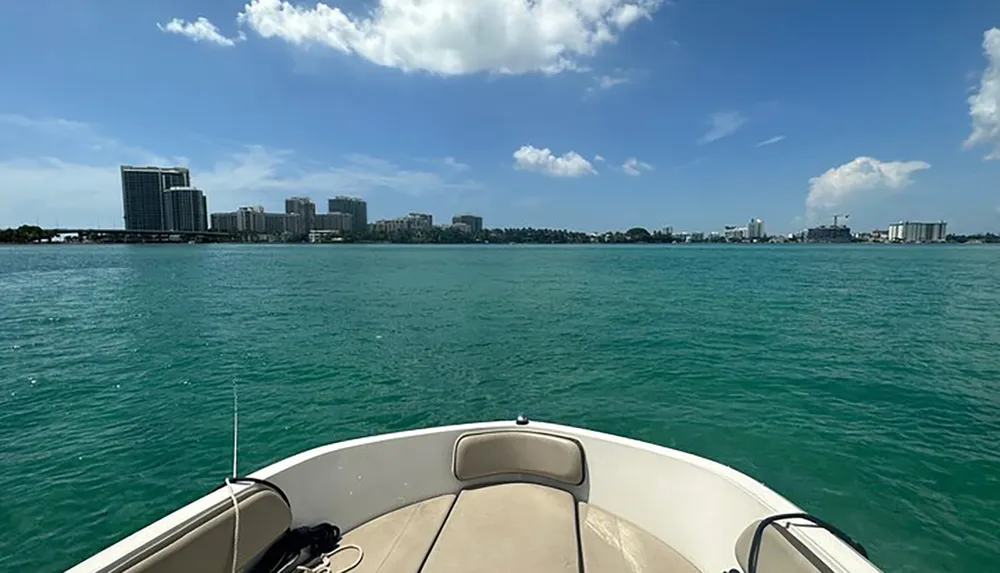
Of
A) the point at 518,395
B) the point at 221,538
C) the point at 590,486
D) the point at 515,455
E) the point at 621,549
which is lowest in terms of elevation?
the point at 518,395

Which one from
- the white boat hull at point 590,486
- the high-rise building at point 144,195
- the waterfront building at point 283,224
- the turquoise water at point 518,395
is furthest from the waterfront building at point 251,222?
the white boat hull at point 590,486

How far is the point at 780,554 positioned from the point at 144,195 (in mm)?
155129

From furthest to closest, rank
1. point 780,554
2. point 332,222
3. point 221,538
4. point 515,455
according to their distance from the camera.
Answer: point 332,222
point 515,455
point 221,538
point 780,554

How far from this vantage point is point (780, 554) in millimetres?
2266

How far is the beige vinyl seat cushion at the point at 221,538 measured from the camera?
2154 mm

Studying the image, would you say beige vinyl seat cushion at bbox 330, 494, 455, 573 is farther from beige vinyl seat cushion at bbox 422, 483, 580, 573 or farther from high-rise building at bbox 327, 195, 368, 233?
high-rise building at bbox 327, 195, 368, 233

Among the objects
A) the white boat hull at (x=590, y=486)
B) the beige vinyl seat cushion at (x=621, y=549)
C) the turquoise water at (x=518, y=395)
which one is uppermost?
the white boat hull at (x=590, y=486)

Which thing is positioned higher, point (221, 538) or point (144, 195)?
point (144, 195)

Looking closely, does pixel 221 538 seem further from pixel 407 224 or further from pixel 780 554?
pixel 407 224

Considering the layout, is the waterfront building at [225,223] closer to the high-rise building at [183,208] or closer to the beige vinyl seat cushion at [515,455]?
the high-rise building at [183,208]

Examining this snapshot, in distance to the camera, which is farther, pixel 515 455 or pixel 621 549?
pixel 515 455

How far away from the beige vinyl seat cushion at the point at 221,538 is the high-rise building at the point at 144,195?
150450 millimetres

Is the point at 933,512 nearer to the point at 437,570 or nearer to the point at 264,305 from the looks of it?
the point at 437,570

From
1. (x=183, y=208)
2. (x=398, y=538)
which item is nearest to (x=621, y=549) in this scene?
(x=398, y=538)
